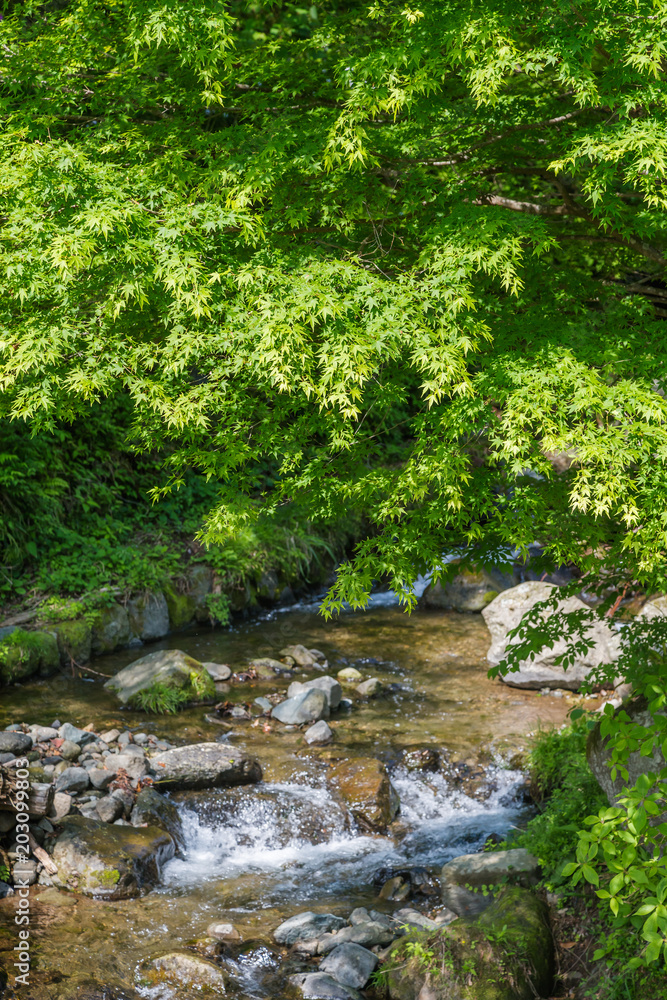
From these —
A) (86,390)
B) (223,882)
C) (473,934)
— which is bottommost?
(223,882)

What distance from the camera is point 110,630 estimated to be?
1058 cm

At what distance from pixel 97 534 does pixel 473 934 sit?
860 centimetres

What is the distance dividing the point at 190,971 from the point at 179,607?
6.70 m

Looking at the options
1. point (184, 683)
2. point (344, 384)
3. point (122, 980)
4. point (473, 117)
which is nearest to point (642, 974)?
point (122, 980)

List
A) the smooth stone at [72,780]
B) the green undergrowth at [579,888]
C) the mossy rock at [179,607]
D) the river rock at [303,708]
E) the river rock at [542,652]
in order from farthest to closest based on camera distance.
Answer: the mossy rock at [179,607] < the river rock at [542,652] < the river rock at [303,708] < the smooth stone at [72,780] < the green undergrowth at [579,888]

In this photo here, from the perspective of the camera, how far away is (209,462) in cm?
440

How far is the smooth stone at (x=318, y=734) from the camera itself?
8273 mm

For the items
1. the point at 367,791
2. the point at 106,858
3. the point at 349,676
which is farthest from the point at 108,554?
the point at 106,858

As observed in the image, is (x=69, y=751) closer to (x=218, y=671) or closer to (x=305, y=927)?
(x=218, y=671)

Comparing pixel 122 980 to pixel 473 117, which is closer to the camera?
pixel 473 117

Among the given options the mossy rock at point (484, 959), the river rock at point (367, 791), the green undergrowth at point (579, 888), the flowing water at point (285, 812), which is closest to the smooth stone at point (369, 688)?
the flowing water at point (285, 812)

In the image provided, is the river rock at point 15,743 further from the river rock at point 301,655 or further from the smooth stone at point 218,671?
the river rock at point 301,655

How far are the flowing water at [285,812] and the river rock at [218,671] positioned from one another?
259mm

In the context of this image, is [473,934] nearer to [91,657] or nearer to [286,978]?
[286,978]
